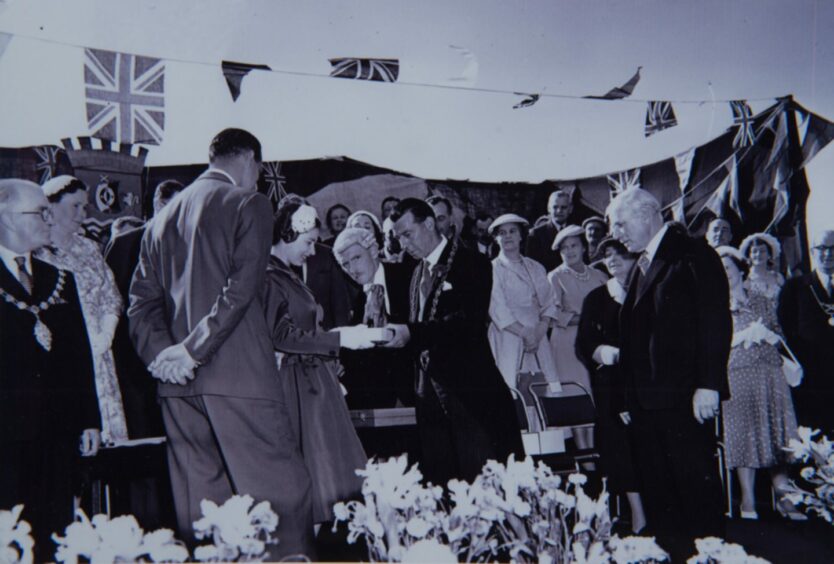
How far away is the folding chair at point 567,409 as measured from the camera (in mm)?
3164

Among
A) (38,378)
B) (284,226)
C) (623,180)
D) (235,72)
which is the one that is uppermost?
(235,72)

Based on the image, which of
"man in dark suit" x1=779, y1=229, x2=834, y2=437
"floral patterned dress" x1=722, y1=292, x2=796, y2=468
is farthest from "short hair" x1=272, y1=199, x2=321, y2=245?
"man in dark suit" x1=779, y1=229, x2=834, y2=437

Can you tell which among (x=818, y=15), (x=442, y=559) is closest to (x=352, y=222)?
(x=442, y=559)

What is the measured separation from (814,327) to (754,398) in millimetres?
352

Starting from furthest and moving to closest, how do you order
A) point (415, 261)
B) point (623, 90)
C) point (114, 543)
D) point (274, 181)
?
point (623, 90), point (415, 261), point (274, 181), point (114, 543)

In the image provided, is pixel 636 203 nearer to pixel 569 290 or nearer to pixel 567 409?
pixel 569 290

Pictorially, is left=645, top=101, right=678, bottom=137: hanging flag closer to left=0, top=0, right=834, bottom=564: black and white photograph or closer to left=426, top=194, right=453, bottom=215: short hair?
left=0, top=0, right=834, bottom=564: black and white photograph

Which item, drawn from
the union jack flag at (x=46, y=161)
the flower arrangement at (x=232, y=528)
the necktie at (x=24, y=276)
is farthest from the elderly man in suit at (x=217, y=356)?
the flower arrangement at (x=232, y=528)

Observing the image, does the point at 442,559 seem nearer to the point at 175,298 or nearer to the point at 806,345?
the point at 175,298

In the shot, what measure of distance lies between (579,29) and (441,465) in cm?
168

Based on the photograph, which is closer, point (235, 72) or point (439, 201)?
point (235, 72)

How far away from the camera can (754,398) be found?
3320 mm

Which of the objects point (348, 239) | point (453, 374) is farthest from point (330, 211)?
point (453, 374)

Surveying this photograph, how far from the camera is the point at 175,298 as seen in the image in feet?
8.54
